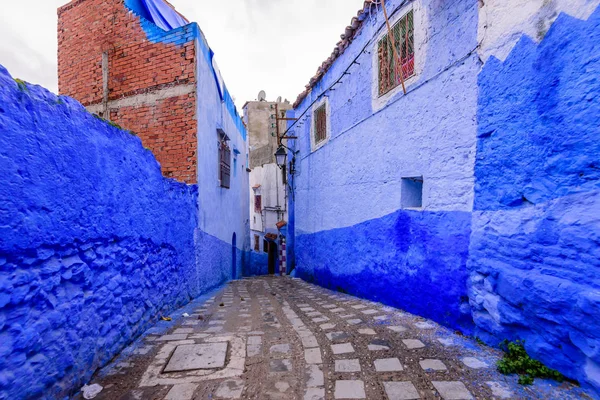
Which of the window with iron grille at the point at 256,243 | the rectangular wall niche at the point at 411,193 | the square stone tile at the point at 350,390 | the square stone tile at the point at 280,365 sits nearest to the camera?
the square stone tile at the point at 350,390

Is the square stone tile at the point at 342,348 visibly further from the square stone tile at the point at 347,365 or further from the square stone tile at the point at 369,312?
the square stone tile at the point at 369,312

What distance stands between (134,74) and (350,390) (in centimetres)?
690

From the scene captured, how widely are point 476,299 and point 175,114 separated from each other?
5881mm

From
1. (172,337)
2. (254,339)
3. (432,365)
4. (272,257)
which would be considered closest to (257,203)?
(272,257)

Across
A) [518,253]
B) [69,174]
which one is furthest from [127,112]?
[518,253]

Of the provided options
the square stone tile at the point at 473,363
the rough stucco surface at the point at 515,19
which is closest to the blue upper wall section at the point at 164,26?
the rough stucco surface at the point at 515,19

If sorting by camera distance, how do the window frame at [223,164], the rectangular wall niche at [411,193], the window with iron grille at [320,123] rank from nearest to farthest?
the rectangular wall niche at [411,193] → the window with iron grille at [320,123] → the window frame at [223,164]

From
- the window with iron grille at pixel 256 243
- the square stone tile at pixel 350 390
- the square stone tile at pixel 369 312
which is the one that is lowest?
the window with iron grille at pixel 256 243

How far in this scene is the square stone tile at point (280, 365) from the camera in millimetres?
2684

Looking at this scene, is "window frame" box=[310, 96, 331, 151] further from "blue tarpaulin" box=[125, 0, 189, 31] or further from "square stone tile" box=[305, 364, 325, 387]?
"square stone tile" box=[305, 364, 325, 387]

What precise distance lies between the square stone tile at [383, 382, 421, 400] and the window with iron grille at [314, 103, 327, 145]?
19.8 ft

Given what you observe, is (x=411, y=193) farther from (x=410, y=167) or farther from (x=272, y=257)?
(x=272, y=257)

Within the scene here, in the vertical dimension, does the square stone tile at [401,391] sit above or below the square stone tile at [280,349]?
above

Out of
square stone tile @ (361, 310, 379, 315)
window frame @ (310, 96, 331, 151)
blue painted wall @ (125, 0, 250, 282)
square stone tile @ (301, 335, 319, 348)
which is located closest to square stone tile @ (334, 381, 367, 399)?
square stone tile @ (301, 335, 319, 348)
